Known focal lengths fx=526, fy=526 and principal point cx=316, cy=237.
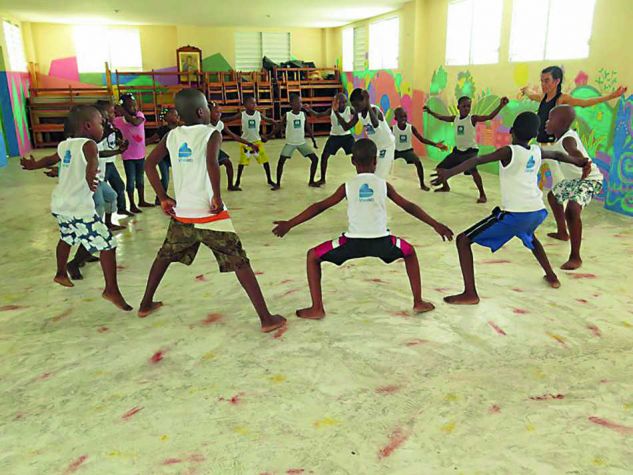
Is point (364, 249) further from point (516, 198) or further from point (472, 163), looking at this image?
point (516, 198)

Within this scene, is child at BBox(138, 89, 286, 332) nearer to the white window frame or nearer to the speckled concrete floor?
the speckled concrete floor

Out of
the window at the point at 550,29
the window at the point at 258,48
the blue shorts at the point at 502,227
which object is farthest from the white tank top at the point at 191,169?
the window at the point at 258,48

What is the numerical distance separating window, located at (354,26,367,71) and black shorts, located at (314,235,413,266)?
1140 cm

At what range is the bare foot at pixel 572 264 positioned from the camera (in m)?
4.07

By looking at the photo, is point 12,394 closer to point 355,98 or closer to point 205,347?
point 205,347

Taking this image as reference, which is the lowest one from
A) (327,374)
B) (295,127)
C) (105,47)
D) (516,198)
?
(327,374)

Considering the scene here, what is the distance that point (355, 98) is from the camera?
5.62 meters

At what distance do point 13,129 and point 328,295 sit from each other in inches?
414

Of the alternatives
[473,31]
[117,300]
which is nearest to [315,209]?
[117,300]

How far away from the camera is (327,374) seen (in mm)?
2639

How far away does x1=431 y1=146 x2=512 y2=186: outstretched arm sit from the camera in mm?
3068

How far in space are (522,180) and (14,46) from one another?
12829mm

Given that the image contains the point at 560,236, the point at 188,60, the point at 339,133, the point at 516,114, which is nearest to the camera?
the point at 560,236

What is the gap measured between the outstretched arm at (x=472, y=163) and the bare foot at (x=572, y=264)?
4.19ft
